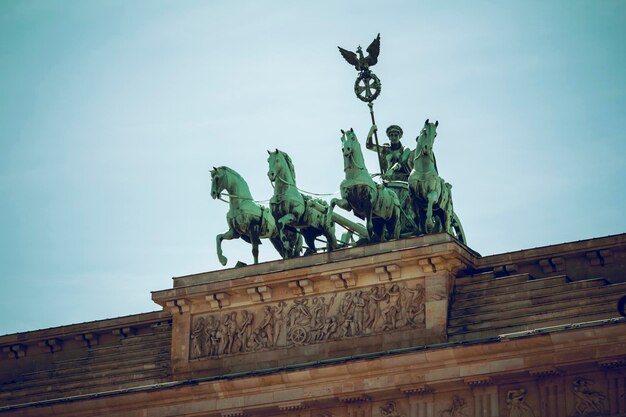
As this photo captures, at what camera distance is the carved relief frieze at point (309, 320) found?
42.6 metres

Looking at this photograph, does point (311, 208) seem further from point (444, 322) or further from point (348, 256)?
point (444, 322)

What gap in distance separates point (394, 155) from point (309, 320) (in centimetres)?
593

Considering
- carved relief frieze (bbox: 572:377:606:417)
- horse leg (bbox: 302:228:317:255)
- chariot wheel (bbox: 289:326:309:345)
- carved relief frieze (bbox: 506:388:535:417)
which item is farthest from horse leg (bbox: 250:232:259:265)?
carved relief frieze (bbox: 572:377:606:417)

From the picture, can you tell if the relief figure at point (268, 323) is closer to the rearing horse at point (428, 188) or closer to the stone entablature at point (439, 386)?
the stone entablature at point (439, 386)

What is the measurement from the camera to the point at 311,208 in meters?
45.2

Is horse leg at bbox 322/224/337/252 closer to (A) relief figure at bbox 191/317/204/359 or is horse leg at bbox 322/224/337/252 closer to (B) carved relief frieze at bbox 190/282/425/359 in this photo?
(B) carved relief frieze at bbox 190/282/425/359

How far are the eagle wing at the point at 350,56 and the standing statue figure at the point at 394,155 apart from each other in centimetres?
179

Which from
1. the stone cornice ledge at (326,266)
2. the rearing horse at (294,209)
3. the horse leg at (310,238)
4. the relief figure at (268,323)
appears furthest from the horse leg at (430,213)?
the relief figure at (268,323)

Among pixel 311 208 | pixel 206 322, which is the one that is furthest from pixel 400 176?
pixel 206 322

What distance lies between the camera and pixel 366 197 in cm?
4416

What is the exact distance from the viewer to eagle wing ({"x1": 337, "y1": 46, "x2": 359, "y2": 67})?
4834 centimetres

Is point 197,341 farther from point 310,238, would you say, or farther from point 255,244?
point 310,238

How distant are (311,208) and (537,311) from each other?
22.8ft

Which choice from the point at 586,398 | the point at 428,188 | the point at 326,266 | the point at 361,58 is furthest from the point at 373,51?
the point at 586,398
